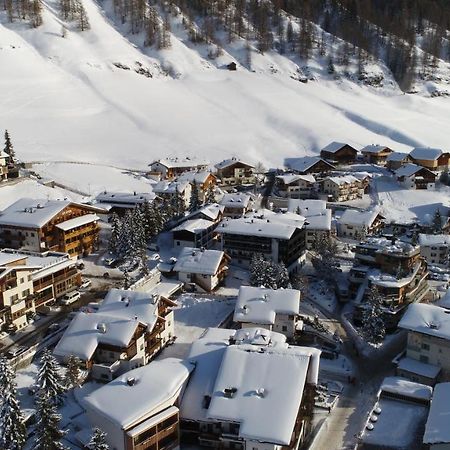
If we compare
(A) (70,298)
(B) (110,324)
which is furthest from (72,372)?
(A) (70,298)

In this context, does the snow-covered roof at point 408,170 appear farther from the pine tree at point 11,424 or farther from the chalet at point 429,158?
the pine tree at point 11,424

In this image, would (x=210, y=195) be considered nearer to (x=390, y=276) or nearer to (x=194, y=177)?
(x=194, y=177)

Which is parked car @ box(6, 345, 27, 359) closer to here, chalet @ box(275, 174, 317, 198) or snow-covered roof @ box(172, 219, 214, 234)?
snow-covered roof @ box(172, 219, 214, 234)

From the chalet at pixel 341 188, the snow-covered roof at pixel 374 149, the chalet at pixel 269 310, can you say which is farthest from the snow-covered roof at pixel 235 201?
the snow-covered roof at pixel 374 149

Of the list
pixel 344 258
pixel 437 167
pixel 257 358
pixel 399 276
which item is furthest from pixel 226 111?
pixel 257 358

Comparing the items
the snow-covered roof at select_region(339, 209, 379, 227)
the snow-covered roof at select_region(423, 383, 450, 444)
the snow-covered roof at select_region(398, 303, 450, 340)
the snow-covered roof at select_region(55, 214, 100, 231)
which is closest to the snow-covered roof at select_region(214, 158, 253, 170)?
the snow-covered roof at select_region(339, 209, 379, 227)

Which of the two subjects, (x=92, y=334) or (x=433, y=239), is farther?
(x=433, y=239)
